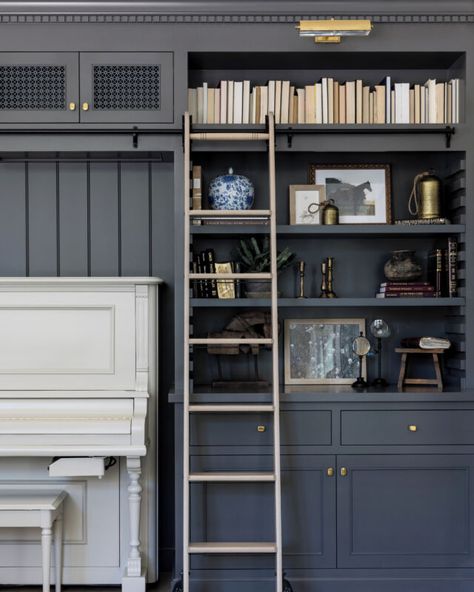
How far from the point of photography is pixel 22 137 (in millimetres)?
3600

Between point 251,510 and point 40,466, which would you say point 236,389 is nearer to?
point 251,510

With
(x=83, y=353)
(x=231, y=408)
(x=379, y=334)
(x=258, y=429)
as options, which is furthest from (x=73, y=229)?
(x=379, y=334)

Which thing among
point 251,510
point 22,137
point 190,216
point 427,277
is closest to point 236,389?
point 251,510

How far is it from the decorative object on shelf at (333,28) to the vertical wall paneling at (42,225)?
63.2 inches

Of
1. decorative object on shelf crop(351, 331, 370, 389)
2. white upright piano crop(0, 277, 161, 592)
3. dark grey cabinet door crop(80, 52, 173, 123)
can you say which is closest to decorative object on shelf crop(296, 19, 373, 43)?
dark grey cabinet door crop(80, 52, 173, 123)

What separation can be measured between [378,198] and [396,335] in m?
0.77

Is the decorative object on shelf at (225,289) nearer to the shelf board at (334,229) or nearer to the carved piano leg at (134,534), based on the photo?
the shelf board at (334,229)

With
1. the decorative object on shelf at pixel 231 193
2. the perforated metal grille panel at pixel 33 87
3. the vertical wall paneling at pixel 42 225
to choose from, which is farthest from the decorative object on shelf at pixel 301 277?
the perforated metal grille panel at pixel 33 87

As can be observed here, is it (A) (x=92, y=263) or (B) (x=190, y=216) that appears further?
(A) (x=92, y=263)

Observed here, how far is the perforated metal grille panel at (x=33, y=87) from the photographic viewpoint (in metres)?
3.58

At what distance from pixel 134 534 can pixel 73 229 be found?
1.69m

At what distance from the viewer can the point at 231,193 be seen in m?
3.73

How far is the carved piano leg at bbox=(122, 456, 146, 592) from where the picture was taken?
3385mm

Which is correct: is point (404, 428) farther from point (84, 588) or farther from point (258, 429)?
point (84, 588)
